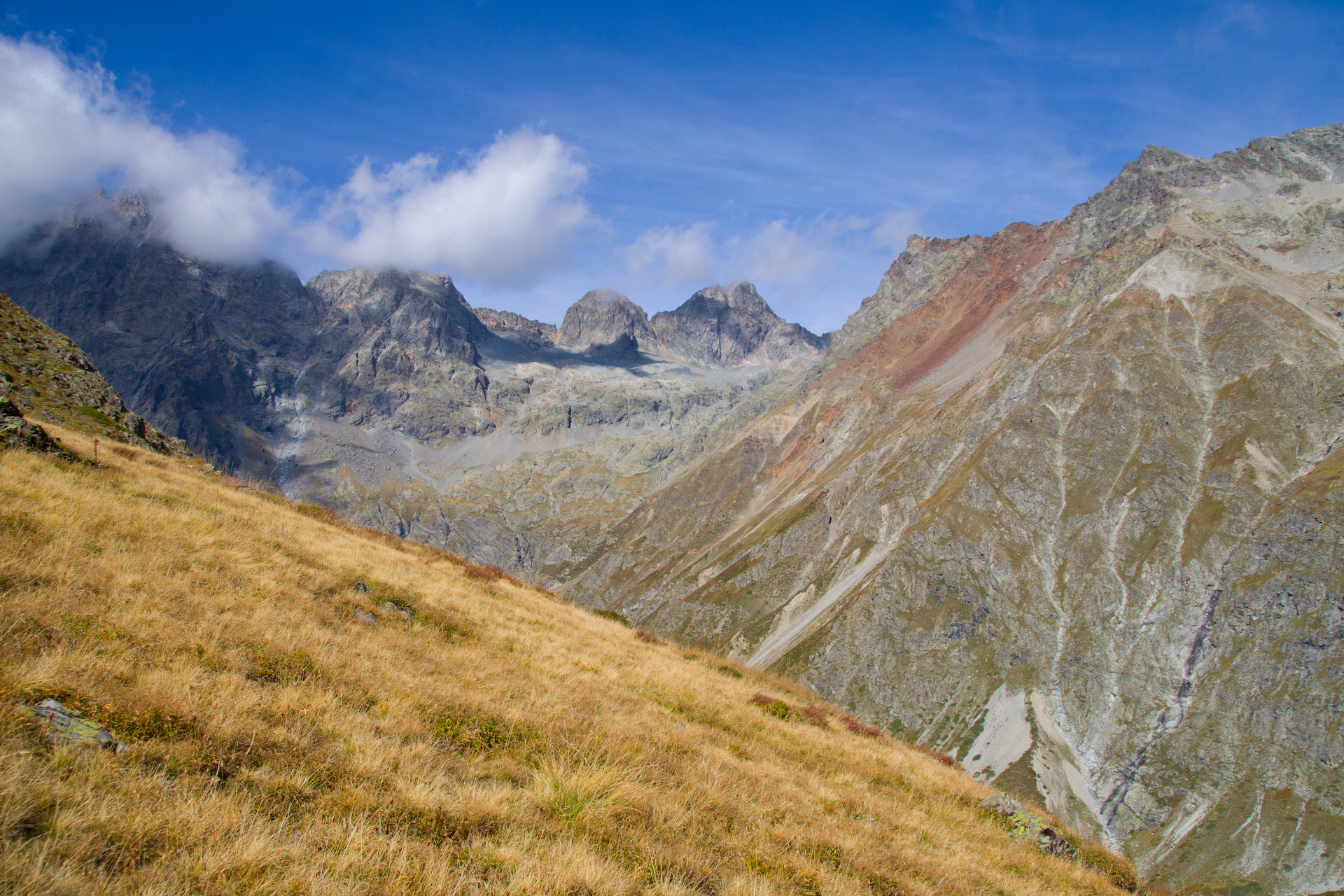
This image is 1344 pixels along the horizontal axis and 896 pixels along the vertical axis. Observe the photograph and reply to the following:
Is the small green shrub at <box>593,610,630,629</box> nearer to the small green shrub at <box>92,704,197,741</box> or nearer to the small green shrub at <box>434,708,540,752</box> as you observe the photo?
the small green shrub at <box>434,708,540,752</box>

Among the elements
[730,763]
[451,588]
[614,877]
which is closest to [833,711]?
[730,763]

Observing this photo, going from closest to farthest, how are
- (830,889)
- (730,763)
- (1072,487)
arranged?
(830,889) → (730,763) → (1072,487)

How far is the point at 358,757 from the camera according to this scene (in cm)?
702

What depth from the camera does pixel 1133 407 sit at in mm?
175625

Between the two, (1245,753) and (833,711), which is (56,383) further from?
(1245,753)

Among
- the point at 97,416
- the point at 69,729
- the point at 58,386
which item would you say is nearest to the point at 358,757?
the point at 69,729

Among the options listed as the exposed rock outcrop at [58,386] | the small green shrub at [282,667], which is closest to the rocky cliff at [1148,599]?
the exposed rock outcrop at [58,386]

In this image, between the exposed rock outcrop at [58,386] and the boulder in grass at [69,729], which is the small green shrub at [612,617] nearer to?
the boulder in grass at [69,729]

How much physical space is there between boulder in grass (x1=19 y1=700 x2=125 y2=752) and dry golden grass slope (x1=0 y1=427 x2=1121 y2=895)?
167 mm

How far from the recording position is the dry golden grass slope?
5.05m

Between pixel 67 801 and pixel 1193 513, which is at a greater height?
pixel 1193 513

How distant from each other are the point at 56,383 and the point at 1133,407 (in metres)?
221

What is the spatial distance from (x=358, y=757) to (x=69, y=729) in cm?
262

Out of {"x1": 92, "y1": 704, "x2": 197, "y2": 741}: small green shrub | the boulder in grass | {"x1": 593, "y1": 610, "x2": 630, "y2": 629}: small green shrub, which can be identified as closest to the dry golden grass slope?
{"x1": 92, "y1": 704, "x2": 197, "y2": 741}: small green shrub
